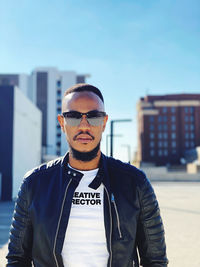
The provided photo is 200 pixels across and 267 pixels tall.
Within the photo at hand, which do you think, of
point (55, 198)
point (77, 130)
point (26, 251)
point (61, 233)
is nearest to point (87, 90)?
point (77, 130)

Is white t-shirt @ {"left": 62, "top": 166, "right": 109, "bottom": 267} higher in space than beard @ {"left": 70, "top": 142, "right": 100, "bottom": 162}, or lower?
lower

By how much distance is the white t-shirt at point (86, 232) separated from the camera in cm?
184

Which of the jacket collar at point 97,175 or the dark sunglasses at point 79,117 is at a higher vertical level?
the dark sunglasses at point 79,117

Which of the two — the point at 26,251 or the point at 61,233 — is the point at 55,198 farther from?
the point at 26,251

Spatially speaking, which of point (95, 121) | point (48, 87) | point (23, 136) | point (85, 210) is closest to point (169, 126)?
point (48, 87)

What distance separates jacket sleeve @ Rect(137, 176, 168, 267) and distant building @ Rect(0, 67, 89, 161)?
64.9 metres

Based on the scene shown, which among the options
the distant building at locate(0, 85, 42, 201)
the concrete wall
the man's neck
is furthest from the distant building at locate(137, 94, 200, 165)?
the man's neck

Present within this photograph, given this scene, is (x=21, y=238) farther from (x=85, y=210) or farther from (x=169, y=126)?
(x=169, y=126)

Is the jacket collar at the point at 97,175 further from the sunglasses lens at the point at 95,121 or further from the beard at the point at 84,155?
the sunglasses lens at the point at 95,121

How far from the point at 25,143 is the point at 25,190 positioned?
22332mm

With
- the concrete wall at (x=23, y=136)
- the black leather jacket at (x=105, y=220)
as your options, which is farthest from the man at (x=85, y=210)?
the concrete wall at (x=23, y=136)

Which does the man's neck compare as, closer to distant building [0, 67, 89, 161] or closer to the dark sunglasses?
the dark sunglasses

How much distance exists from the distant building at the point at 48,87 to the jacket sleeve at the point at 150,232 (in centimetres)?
6490

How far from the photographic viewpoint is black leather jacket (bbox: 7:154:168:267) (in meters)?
1.86
